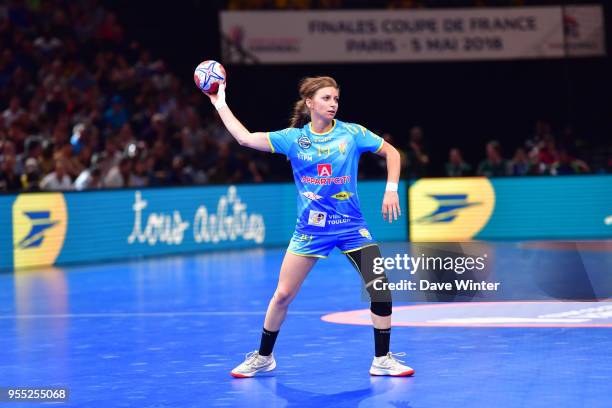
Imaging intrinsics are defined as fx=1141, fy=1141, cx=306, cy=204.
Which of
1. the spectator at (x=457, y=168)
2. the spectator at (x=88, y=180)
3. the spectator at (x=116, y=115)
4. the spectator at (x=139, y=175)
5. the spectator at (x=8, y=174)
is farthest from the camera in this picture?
the spectator at (x=116, y=115)

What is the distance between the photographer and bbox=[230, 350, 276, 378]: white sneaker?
8.59 meters

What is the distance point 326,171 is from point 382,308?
3.58 ft

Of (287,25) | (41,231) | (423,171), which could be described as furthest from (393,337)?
(287,25)

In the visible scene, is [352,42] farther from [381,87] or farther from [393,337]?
[393,337]

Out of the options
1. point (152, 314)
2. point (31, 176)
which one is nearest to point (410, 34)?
point (31, 176)

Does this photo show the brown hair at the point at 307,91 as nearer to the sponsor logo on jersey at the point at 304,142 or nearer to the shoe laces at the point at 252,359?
the sponsor logo on jersey at the point at 304,142

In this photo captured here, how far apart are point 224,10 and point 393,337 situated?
16.0m

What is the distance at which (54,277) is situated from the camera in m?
16.7

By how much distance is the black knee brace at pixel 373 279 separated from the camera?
325 inches

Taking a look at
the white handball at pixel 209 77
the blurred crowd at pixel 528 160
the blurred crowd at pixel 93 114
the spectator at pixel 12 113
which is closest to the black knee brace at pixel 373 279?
the white handball at pixel 209 77

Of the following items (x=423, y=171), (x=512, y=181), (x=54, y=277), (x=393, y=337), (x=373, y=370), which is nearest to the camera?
(x=373, y=370)

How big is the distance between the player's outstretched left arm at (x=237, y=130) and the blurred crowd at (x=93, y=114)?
1054 centimetres

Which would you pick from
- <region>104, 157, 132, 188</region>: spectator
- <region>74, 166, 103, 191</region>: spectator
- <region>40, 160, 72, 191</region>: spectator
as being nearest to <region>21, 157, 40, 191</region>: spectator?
<region>40, 160, 72, 191</region>: spectator

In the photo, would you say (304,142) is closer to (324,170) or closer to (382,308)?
(324,170)
